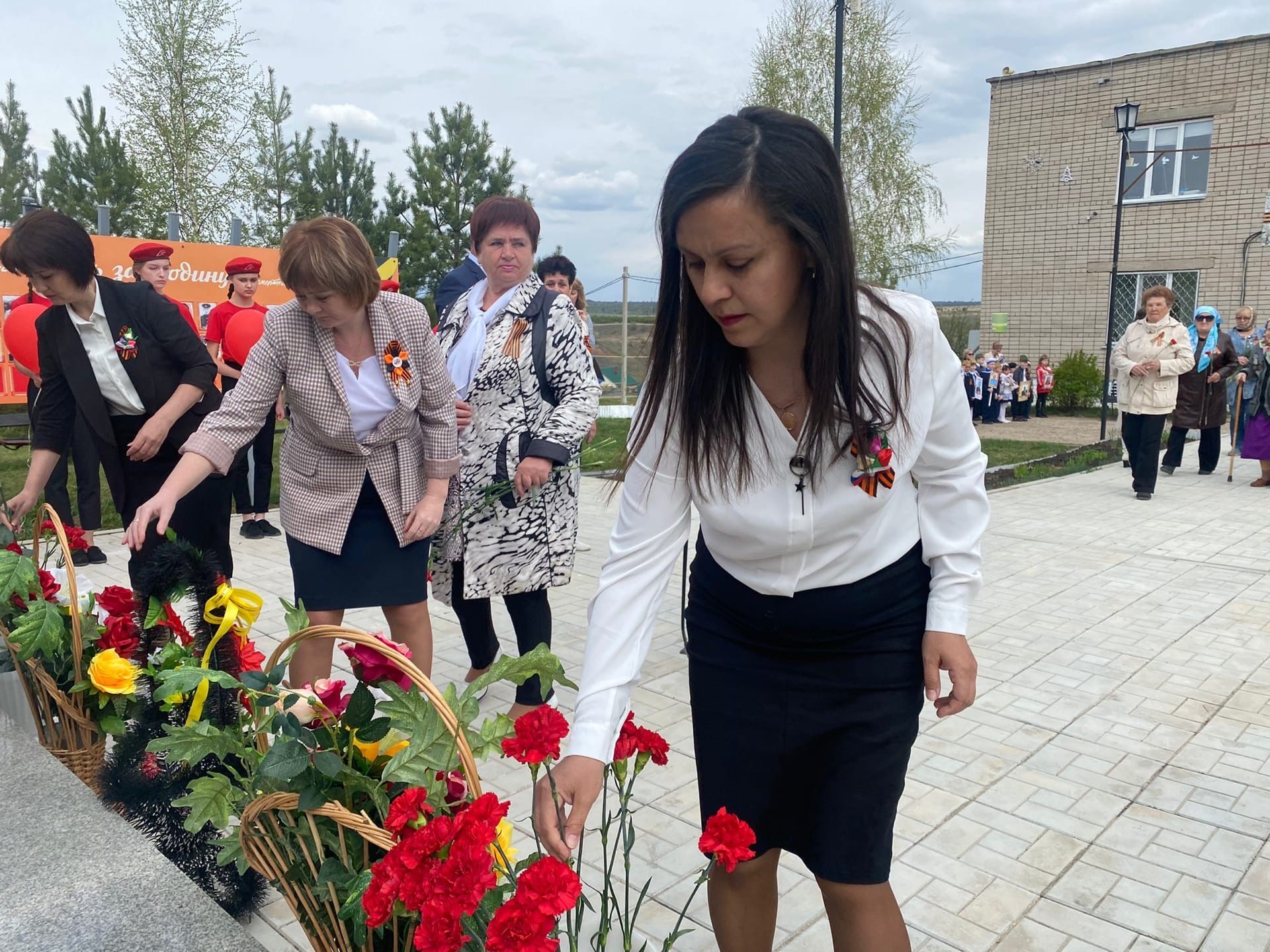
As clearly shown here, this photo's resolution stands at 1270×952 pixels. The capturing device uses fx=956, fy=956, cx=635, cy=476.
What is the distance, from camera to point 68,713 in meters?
2.30

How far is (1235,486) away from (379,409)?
10.00m

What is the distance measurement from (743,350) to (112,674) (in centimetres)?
162

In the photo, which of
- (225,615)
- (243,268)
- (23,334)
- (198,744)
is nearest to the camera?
(198,744)

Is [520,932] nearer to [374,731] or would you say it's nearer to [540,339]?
[374,731]

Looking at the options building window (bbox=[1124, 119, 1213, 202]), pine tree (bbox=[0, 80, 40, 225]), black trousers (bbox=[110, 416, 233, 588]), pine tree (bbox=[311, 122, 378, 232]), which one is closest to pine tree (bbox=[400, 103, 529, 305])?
pine tree (bbox=[311, 122, 378, 232])

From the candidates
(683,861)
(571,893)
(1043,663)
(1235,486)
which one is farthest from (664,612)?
(1235,486)

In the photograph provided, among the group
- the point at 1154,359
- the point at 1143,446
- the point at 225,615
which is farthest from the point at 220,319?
the point at 1143,446

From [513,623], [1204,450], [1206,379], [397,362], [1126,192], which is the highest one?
[1126,192]

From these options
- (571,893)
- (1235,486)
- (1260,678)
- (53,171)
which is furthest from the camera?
(53,171)

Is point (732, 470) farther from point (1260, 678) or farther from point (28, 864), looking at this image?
point (1260, 678)

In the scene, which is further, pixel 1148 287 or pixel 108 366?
pixel 1148 287

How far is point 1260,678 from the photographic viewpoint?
438 cm

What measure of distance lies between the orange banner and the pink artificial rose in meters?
8.38

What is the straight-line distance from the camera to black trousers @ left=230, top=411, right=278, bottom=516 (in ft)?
23.5
